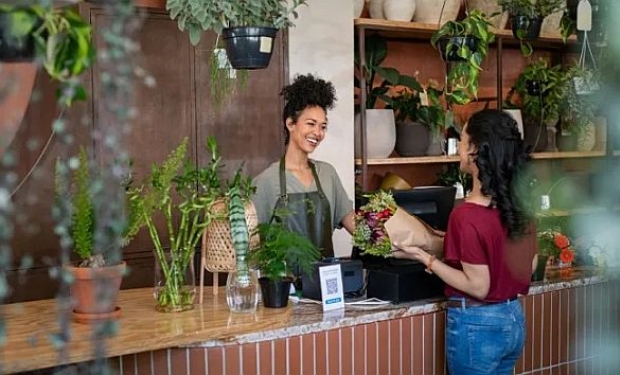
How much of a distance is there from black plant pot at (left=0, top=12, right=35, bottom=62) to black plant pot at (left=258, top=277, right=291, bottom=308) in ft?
6.33

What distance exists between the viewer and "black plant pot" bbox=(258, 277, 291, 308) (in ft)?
8.21

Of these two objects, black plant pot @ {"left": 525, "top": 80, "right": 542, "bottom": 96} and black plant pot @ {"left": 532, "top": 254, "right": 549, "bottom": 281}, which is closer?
black plant pot @ {"left": 532, "top": 254, "right": 549, "bottom": 281}

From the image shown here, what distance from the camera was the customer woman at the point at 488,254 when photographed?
8.23ft

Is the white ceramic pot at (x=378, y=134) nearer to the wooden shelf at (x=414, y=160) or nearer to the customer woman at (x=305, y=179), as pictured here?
the wooden shelf at (x=414, y=160)

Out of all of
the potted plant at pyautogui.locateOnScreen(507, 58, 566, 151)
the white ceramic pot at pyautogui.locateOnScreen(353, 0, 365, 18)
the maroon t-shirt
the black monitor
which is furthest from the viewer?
the potted plant at pyautogui.locateOnScreen(507, 58, 566, 151)

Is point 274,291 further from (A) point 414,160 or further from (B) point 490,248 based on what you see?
(A) point 414,160

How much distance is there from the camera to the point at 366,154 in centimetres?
432

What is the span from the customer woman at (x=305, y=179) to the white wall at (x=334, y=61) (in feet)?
1.98

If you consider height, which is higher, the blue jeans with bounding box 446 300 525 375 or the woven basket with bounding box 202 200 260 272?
the woven basket with bounding box 202 200 260 272

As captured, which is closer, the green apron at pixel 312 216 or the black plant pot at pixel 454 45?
the green apron at pixel 312 216

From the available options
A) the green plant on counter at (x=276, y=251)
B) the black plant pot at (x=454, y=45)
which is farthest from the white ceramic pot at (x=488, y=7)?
the green plant on counter at (x=276, y=251)

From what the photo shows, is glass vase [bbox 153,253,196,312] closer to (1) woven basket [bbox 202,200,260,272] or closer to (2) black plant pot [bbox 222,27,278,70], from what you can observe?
(1) woven basket [bbox 202,200,260,272]

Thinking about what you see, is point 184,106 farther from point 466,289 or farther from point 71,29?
point 71,29

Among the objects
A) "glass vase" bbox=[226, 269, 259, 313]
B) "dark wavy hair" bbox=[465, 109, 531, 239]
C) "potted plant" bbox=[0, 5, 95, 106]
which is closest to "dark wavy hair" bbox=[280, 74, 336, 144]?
"dark wavy hair" bbox=[465, 109, 531, 239]
